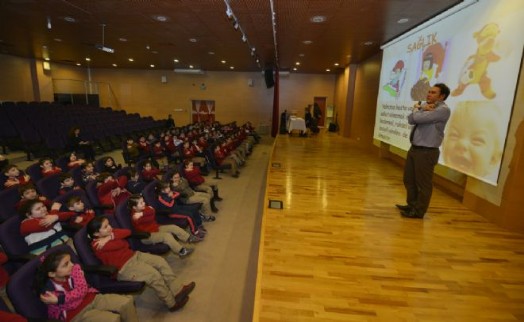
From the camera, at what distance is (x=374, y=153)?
8070 millimetres

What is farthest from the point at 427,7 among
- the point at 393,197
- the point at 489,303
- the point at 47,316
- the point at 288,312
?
the point at 47,316

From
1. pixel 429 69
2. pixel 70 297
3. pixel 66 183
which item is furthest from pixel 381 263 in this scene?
pixel 429 69

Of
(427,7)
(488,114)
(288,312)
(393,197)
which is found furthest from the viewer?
(427,7)

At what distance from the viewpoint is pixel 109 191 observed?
11.5ft

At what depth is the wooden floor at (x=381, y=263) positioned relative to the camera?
1.93m

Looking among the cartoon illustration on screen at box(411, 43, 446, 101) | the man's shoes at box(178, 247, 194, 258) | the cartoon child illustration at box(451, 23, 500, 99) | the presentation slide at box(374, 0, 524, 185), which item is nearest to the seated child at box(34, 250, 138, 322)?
the man's shoes at box(178, 247, 194, 258)

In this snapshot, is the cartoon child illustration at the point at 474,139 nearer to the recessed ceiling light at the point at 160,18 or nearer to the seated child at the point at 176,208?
the seated child at the point at 176,208

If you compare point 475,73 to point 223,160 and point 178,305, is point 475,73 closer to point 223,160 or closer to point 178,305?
point 178,305

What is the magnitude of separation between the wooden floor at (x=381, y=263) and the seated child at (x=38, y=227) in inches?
72.6

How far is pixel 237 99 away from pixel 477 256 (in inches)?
566

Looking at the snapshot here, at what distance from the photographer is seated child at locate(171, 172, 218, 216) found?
12.7 feet

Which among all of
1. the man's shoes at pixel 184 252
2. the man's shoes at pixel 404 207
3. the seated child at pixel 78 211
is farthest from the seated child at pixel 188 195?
the man's shoes at pixel 404 207

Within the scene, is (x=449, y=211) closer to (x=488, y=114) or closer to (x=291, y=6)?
(x=488, y=114)

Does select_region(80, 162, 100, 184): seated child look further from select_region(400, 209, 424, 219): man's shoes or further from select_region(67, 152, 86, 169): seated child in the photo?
select_region(400, 209, 424, 219): man's shoes
